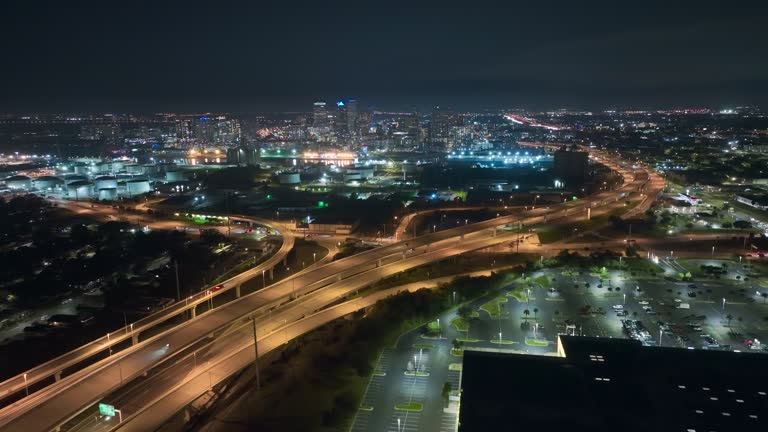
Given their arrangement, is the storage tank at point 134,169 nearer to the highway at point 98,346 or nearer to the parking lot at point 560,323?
the highway at point 98,346

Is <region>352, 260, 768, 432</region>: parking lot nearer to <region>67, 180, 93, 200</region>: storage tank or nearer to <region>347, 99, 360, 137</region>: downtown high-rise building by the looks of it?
<region>67, 180, 93, 200</region>: storage tank

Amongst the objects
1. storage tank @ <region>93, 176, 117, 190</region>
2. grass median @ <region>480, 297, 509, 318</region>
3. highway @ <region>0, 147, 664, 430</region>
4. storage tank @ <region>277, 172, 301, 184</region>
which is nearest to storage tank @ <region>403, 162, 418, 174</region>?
storage tank @ <region>277, 172, 301, 184</region>

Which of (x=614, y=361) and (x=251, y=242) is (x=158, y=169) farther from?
(x=614, y=361)

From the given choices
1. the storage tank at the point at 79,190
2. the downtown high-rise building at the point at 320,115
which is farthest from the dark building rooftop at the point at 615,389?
the downtown high-rise building at the point at 320,115

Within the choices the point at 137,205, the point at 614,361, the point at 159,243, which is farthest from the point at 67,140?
the point at 614,361

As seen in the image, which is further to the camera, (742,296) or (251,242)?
(251,242)

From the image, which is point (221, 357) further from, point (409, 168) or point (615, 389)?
point (409, 168)

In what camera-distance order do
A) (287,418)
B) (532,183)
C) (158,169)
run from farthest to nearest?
1. (158,169)
2. (532,183)
3. (287,418)
